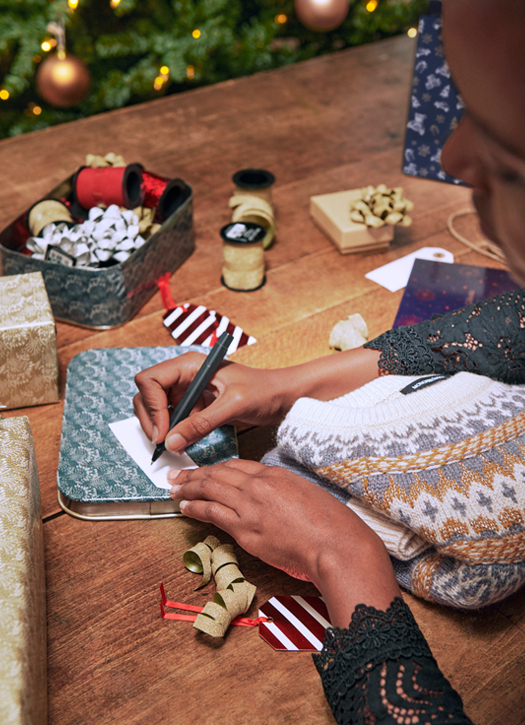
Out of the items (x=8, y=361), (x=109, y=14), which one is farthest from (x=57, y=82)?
(x=8, y=361)

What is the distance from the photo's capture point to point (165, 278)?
1.09 meters

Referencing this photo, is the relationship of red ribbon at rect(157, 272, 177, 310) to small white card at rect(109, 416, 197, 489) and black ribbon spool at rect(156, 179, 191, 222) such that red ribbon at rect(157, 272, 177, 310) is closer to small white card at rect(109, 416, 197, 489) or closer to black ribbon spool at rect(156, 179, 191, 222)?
black ribbon spool at rect(156, 179, 191, 222)

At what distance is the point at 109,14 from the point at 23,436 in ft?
7.03

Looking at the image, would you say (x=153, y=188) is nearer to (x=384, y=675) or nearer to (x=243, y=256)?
(x=243, y=256)

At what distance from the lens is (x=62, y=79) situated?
5.90ft

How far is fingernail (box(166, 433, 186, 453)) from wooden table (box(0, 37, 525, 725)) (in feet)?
0.29

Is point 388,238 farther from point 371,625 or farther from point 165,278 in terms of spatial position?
point 371,625

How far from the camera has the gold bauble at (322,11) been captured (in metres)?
1.91

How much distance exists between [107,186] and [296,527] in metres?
0.78

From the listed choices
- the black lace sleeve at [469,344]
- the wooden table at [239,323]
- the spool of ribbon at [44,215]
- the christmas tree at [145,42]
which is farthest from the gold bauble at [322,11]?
the black lace sleeve at [469,344]

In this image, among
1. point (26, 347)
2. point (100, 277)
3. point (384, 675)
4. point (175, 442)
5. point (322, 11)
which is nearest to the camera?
point (384, 675)

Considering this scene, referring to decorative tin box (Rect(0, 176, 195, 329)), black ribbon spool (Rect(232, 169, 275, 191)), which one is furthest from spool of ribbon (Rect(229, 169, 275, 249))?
decorative tin box (Rect(0, 176, 195, 329))

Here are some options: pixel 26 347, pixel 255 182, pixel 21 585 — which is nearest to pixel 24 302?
pixel 26 347

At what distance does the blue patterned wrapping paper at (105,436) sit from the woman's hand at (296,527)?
0.22ft
